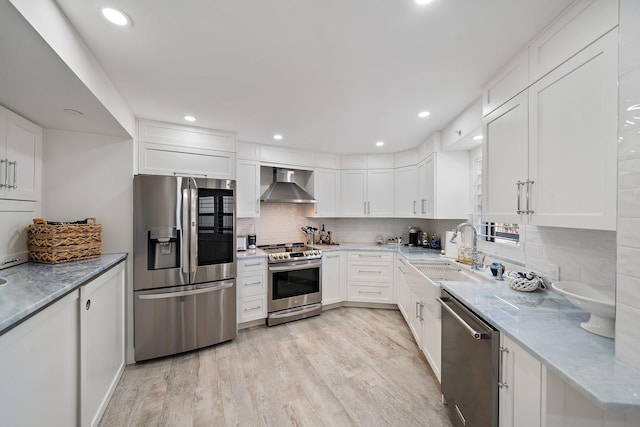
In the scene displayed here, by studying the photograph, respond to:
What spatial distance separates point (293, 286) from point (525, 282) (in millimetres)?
2524

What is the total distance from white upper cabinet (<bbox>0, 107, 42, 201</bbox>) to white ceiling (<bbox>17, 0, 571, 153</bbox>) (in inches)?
28.8

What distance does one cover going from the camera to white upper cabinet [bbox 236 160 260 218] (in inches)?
132

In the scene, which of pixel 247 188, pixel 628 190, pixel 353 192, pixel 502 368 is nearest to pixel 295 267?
pixel 247 188

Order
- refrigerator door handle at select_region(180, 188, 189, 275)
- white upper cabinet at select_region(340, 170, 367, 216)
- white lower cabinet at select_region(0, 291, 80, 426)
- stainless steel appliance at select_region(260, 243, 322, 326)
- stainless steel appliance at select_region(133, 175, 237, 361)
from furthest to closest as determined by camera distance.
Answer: white upper cabinet at select_region(340, 170, 367, 216), stainless steel appliance at select_region(260, 243, 322, 326), refrigerator door handle at select_region(180, 188, 189, 275), stainless steel appliance at select_region(133, 175, 237, 361), white lower cabinet at select_region(0, 291, 80, 426)

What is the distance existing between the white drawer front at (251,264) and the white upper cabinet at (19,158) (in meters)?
1.88

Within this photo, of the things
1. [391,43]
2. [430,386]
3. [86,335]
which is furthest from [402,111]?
[86,335]

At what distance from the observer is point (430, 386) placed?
2.06 metres

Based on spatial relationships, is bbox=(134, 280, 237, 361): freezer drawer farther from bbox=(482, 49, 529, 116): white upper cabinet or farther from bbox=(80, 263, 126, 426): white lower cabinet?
bbox=(482, 49, 529, 116): white upper cabinet

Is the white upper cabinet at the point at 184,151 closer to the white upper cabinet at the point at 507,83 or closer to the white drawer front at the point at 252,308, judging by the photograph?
the white drawer front at the point at 252,308

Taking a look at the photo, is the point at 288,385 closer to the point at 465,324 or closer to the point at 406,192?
the point at 465,324

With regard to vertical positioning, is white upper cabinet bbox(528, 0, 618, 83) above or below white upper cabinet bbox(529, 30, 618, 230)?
above

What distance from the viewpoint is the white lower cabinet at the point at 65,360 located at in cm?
99

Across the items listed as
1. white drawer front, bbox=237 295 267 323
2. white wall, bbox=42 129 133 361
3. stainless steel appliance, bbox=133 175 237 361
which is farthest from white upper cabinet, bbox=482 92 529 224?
white wall, bbox=42 129 133 361

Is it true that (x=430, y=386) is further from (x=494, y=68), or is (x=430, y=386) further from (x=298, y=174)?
(x=298, y=174)
